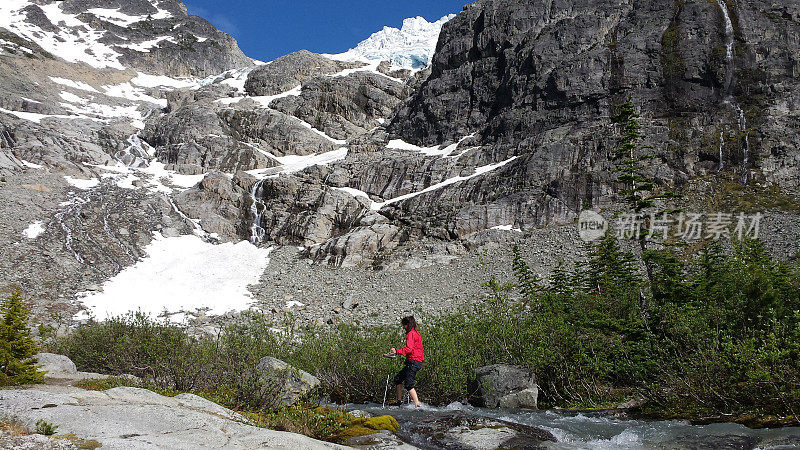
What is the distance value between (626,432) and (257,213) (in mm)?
57778

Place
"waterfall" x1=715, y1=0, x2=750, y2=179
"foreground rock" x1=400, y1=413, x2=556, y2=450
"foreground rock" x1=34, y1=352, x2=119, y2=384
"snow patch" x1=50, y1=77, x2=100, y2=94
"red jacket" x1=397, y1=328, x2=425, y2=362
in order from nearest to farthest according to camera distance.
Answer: "foreground rock" x1=400, y1=413, x2=556, y2=450
"foreground rock" x1=34, y1=352, x2=119, y2=384
"red jacket" x1=397, y1=328, x2=425, y2=362
"waterfall" x1=715, y1=0, x2=750, y2=179
"snow patch" x1=50, y1=77, x2=100, y2=94

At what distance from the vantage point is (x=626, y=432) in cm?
940

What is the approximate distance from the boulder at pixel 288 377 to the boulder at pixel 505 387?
5.15m

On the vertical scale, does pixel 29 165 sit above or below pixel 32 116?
below

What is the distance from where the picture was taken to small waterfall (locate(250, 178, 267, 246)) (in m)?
57.3

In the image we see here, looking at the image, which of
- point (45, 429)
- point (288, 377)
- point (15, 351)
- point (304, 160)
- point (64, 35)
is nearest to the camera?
point (45, 429)

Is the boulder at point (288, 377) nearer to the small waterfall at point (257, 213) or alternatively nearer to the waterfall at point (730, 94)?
Answer: the small waterfall at point (257, 213)

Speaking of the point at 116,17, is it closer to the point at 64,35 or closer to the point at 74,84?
the point at 64,35

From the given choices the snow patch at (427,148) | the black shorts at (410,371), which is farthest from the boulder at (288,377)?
the snow patch at (427,148)

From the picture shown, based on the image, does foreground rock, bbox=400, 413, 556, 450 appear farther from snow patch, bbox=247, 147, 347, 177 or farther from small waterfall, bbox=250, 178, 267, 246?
snow patch, bbox=247, 147, 347, 177

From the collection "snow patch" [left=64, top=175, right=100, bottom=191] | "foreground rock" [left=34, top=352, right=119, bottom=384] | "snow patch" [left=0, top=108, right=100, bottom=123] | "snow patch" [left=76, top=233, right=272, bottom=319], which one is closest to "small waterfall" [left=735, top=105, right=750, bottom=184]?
"snow patch" [left=76, top=233, right=272, bottom=319]

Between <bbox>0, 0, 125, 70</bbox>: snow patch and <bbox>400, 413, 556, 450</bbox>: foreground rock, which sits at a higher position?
<bbox>0, 0, 125, 70</bbox>: snow patch

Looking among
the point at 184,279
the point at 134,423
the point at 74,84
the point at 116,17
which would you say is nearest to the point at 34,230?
the point at 184,279

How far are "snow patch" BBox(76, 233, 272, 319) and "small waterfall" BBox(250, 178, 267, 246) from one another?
183 cm
